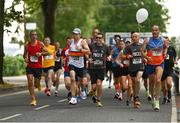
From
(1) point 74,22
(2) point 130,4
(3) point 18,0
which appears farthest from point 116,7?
(3) point 18,0

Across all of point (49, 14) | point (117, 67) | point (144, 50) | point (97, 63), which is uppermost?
point (49, 14)

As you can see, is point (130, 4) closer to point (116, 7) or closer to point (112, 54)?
point (116, 7)

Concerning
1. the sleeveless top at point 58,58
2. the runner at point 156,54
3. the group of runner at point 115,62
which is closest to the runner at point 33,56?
the group of runner at point 115,62

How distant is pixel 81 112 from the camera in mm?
15297

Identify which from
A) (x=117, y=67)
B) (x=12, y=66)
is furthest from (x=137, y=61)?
(x=12, y=66)

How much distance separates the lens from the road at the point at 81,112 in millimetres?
13690

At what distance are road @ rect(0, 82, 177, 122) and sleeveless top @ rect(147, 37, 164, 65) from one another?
1.19 m

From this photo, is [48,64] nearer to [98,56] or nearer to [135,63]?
[98,56]

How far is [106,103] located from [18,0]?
17848mm

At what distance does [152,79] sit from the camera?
16.0 meters

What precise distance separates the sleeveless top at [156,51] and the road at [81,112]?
119 centimetres

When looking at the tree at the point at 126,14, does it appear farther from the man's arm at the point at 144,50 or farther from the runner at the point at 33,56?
the man's arm at the point at 144,50

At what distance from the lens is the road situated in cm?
A: 1369

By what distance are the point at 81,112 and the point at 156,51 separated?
229 centimetres
